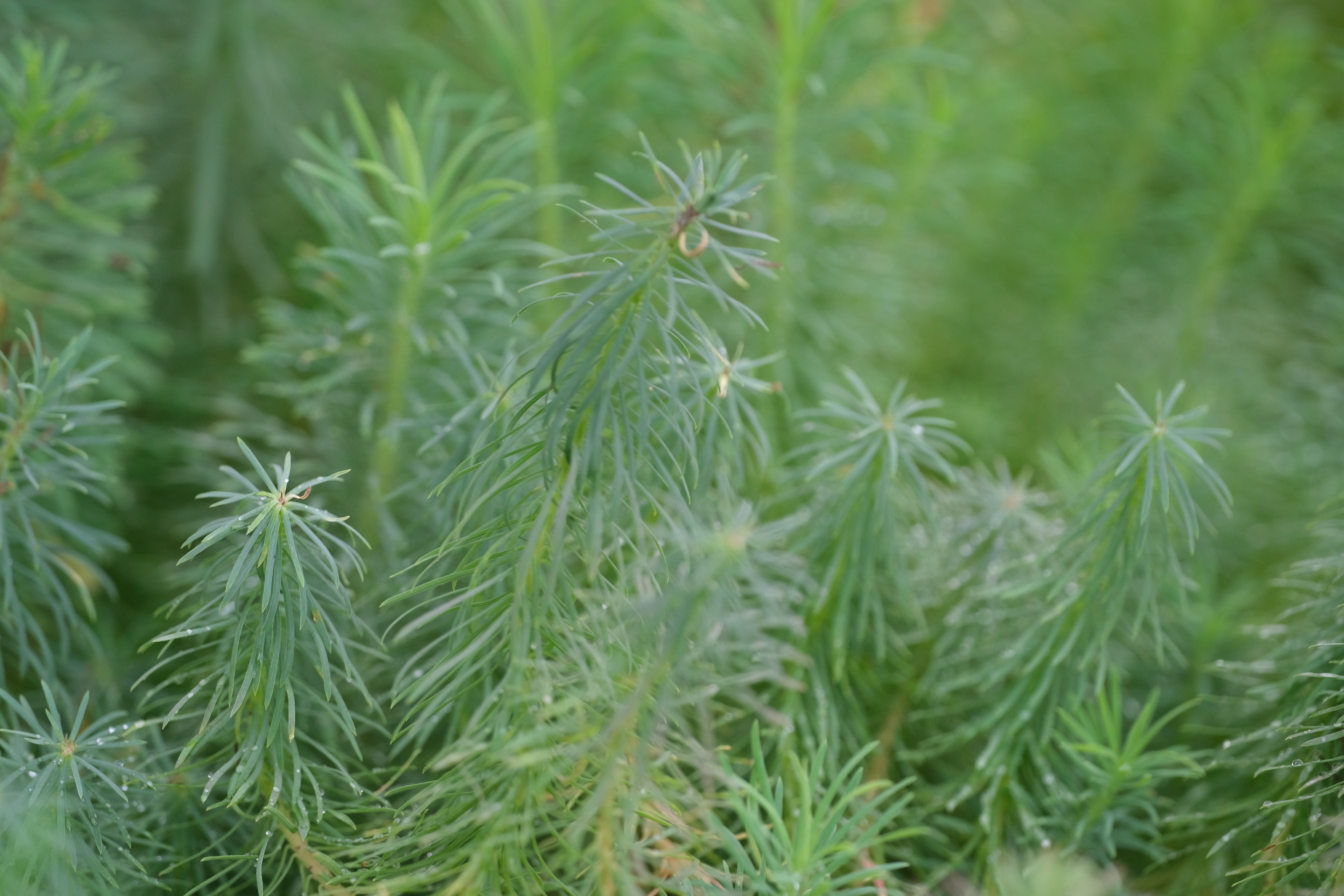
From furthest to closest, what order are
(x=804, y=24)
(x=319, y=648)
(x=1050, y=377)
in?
(x=1050, y=377), (x=804, y=24), (x=319, y=648)

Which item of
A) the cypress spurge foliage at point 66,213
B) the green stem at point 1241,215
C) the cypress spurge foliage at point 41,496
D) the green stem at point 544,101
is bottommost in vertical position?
the cypress spurge foliage at point 41,496

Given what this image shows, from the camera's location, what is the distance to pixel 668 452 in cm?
27

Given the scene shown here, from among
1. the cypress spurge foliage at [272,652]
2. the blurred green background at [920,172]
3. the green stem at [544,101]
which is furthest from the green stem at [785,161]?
the cypress spurge foliage at [272,652]

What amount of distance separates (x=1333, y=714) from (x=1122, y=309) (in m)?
0.41

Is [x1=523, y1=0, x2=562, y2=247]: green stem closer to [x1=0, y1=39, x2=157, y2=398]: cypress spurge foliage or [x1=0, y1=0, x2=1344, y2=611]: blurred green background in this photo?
[x1=0, y1=0, x2=1344, y2=611]: blurred green background

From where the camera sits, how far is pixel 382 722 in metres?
0.35

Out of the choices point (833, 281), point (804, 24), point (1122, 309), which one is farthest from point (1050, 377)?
point (804, 24)

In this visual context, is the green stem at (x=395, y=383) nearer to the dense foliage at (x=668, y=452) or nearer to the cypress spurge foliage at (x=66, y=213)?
the dense foliage at (x=668, y=452)

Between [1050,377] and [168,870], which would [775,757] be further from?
[1050,377]

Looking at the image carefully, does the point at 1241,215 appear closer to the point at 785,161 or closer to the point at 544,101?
the point at 785,161

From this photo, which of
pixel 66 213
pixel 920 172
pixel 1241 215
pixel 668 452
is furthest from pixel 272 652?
pixel 1241 215

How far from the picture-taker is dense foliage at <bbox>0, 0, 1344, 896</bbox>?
0.26m

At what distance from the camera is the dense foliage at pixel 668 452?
10.4 inches

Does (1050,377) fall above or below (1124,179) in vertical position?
below
